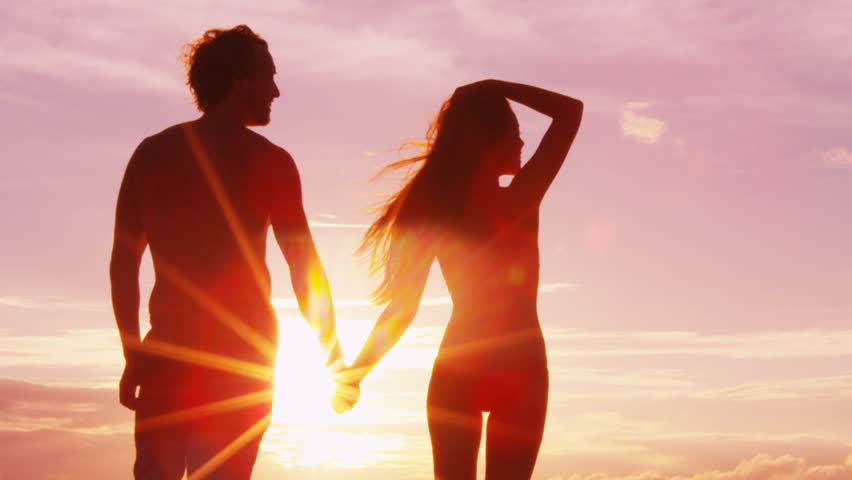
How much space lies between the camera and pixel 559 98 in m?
8.44

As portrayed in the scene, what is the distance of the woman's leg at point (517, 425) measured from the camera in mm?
8109

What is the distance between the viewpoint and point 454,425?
8305 mm

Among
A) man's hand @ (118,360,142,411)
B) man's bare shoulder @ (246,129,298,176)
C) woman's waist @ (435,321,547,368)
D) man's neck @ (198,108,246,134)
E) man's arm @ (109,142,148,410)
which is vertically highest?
man's neck @ (198,108,246,134)

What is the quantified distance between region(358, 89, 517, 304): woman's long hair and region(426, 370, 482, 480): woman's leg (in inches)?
34.5

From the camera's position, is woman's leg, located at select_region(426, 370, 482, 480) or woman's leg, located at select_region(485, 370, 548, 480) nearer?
woman's leg, located at select_region(485, 370, 548, 480)

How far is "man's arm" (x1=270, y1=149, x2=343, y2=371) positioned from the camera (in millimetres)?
8750

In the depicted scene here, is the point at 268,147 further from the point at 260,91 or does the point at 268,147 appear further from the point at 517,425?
the point at 517,425

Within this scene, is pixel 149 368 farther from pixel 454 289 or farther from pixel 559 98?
pixel 559 98

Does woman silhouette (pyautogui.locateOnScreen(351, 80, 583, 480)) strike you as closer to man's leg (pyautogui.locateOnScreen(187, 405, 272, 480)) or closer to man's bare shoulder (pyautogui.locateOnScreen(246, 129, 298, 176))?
man's bare shoulder (pyautogui.locateOnScreen(246, 129, 298, 176))

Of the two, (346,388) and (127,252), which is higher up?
Result: (127,252)

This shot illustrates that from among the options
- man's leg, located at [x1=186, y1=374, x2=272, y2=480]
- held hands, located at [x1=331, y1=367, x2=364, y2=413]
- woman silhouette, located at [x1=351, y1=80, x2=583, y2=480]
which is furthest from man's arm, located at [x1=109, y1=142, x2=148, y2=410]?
woman silhouette, located at [x1=351, y1=80, x2=583, y2=480]

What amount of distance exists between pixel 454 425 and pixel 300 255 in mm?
1695

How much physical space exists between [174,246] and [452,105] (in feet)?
6.64

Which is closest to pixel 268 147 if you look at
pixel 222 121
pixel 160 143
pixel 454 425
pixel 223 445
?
pixel 222 121
